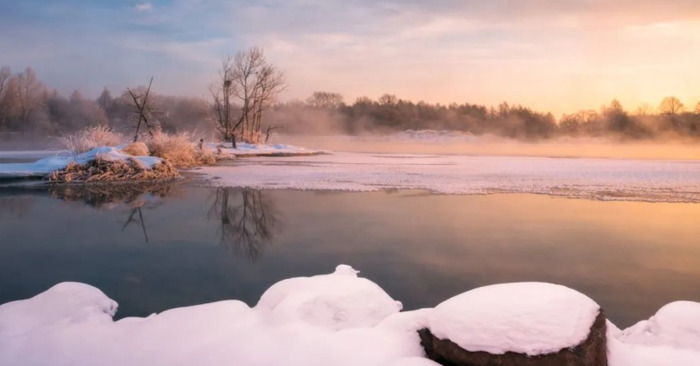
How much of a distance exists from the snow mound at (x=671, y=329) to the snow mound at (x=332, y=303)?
5.76 feet

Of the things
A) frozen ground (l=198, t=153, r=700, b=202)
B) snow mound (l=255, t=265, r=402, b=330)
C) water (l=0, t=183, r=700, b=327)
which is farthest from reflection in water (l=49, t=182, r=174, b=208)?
snow mound (l=255, t=265, r=402, b=330)

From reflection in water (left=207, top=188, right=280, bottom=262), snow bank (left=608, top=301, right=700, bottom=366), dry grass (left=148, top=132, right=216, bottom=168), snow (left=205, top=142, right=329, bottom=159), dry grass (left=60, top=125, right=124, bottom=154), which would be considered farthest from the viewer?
snow (left=205, top=142, right=329, bottom=159)

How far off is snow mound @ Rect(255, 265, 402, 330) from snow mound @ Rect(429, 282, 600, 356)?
750 millimetres

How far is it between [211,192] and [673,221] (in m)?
9.36

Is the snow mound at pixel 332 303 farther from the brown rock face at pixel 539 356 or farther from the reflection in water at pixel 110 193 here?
the reflection in water at pixel 110 193

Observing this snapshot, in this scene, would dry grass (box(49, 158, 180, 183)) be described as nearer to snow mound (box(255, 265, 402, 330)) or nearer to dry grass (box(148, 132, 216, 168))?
dry grass (box(148, 132, 216, 168))

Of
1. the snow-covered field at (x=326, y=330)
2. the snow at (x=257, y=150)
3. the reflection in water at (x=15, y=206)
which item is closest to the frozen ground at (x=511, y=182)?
the reflection in water at (x=15, y=206)

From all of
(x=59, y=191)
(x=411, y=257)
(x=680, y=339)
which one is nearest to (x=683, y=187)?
(x=411, y=257)

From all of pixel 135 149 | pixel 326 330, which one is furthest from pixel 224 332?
pixel 135 149

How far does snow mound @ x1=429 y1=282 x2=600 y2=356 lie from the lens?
3016 millimetres

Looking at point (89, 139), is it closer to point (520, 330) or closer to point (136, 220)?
point (136, 220)

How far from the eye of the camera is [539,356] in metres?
2.97

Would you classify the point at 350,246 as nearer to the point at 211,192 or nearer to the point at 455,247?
the point at 455,247

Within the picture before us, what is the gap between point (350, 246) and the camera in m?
6.76
